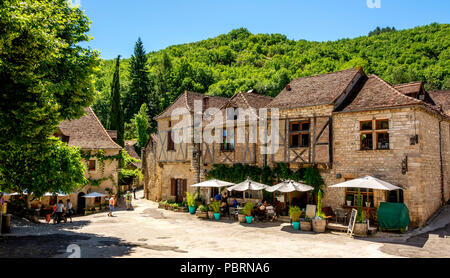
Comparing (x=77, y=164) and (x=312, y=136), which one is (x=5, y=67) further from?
(x=312, y=136)

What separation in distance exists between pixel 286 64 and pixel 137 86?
28.4 meters

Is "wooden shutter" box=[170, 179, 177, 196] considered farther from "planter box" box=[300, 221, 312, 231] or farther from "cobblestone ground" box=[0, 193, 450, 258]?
"planter box" box=[300, 221, 312, 231]

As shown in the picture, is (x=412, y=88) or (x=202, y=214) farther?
(x=202, y=214)

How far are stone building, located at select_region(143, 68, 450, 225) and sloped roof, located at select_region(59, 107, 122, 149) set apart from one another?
32.9ft

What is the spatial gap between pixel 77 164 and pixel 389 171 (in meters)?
14.9

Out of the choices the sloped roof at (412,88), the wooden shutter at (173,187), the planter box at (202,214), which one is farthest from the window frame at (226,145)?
the sloped roof at (412,88)

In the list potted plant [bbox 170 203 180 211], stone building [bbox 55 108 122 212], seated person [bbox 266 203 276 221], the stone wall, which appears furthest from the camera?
stone building [bbox 55 108 122 212]

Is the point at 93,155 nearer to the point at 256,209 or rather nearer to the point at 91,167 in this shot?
the point at 91,167

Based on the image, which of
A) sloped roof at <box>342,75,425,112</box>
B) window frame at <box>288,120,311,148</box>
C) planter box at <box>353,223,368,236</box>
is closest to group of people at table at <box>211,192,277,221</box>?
window frame at <box>288,120,311,148</box>

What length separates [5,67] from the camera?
10.6m

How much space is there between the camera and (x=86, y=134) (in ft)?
84.8

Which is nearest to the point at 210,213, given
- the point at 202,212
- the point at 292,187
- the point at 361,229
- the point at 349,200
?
the point at 202,212

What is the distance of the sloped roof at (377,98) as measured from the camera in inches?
602

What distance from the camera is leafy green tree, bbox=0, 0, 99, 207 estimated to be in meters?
10.5
